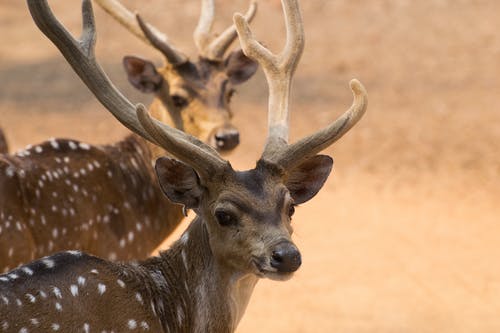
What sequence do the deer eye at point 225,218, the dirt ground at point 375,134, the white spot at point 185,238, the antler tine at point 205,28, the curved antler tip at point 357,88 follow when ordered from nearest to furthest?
the deer eye at point 225,218
the white spot at point 185,238
the curved antler tip at point 357,88
the antler tine at point 205,28
the dirt ground at point 375,134

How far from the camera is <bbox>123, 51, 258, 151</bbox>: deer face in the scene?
789 centimetres

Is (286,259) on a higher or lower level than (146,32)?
lower

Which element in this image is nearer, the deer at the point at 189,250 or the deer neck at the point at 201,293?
the deer at the point at 189,250

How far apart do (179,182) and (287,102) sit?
3.18 ft

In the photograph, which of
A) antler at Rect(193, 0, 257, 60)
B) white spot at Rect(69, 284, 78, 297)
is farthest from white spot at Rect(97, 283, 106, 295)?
antler at Rect(193, 0, 257, 60)

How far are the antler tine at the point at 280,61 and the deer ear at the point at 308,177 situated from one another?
26 cm

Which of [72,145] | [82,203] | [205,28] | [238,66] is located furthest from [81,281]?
[205,28]

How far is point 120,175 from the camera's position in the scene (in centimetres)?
752

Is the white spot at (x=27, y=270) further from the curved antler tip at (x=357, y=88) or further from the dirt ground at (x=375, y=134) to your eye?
the dirt ground at (x=375, y=134)

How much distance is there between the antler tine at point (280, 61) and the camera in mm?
5820

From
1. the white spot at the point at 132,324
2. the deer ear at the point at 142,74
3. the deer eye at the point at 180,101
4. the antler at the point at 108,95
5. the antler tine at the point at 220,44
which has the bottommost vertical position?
the white spot at the point at 132,324

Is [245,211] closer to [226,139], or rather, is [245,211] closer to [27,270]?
[27,270]

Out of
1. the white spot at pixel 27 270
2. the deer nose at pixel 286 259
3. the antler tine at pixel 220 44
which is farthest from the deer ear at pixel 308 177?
the antler tine at pixel 220 44

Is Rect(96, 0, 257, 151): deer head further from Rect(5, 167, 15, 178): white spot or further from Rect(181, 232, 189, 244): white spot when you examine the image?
Rect(181, 232, 189, 244): white spot
